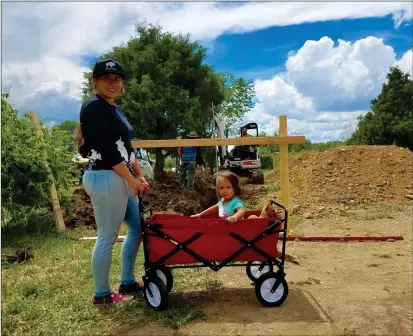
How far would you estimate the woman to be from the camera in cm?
326

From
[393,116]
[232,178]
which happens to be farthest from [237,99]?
[232,178]

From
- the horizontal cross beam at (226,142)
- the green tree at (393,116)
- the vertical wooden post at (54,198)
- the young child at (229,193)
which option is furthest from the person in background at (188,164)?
the green tree at (393,116)

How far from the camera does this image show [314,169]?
12.9 m

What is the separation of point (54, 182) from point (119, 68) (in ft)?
14.6

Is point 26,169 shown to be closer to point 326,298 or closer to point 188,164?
point 326,298

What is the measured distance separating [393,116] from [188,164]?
16.4 metres

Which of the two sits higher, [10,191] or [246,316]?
[10,191]

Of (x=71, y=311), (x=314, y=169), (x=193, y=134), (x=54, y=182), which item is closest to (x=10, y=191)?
(x=54, y=182)

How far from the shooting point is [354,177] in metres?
11.8

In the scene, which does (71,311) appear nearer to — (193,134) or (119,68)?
(119,68)

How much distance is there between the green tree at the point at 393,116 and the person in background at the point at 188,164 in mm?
14755

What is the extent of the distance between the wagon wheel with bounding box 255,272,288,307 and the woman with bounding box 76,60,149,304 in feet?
3.65

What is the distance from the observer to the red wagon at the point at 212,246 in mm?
3521

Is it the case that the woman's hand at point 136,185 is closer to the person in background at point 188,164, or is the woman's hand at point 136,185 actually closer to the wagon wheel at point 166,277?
the wagon wheel at point 166,277
